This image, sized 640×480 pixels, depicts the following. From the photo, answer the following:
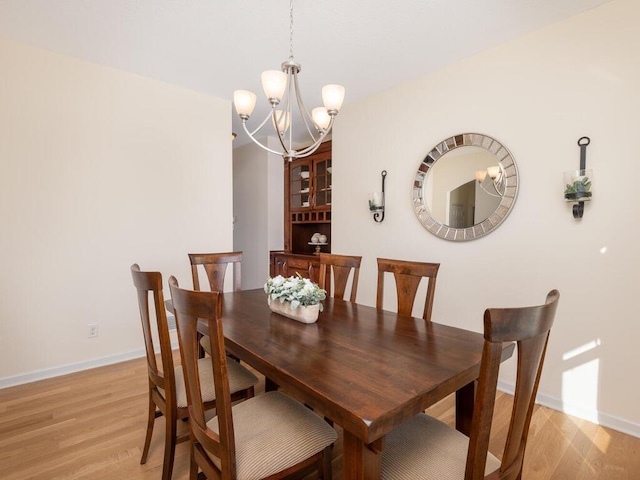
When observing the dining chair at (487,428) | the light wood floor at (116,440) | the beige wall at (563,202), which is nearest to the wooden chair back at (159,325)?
the light wood floor at (116,440)

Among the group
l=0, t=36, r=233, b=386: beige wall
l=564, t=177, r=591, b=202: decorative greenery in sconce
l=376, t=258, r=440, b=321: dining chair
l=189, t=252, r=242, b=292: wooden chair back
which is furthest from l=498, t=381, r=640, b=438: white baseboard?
l=0, t=36, r=233, b=386: beige wall

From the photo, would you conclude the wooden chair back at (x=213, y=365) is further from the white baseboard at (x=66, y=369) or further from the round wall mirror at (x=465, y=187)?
the round wall mirror at (x=465, y=187)

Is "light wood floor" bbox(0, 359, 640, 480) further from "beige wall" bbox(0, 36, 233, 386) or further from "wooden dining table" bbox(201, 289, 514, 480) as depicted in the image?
"wooden dining table" bbox(201, 289, 514, 480)

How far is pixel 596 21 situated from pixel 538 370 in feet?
7.60

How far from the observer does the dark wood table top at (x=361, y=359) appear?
90 cm

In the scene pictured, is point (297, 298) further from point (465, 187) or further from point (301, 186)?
point (301, 186)

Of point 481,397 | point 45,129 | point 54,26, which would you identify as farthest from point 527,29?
point 45,129

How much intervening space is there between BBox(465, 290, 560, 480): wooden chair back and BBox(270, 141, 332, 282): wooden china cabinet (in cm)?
308

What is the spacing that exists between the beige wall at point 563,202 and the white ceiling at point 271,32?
193 millimetres

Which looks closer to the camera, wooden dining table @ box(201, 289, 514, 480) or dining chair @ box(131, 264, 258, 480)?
wooden dining table @ box(201, 289, 514, 480)

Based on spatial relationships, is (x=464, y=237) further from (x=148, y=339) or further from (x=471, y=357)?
(x=148, y=339)

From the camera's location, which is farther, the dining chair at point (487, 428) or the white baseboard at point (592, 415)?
the white baseboard at point (592, 415)

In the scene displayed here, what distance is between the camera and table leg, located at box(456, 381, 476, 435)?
1355 mm

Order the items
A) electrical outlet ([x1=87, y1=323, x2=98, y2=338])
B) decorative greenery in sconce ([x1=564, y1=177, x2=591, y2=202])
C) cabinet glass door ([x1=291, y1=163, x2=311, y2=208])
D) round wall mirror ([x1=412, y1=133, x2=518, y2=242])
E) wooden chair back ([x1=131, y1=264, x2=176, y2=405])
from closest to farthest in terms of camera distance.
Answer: wooden chair back ([x1=131, y1=264, x2=176, y2=405]) → decorative greenery in sconce ([x1=564, y1=177, x2=591, y2=202]) → round wall mirror ([x1=412, y1=133, x2=518, y2=242]) → electrical outlet ([x1=87, y1=323, x2=98, y2=338]) → cabinet glass door ([x1=291, y1=163, x2=311, y2=208])
